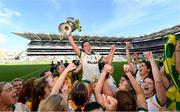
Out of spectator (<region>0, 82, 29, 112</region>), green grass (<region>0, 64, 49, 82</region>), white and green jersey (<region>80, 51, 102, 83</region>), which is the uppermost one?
white and green jersey (<region>80, 51, 102, 83</region>)

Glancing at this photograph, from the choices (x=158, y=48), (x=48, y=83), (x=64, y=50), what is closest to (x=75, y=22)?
(x=48, y=83)

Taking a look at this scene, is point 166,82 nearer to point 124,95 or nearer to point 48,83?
point 124,95

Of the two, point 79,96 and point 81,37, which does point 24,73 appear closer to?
point 79,96

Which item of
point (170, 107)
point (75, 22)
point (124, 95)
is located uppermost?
point (75, 22)

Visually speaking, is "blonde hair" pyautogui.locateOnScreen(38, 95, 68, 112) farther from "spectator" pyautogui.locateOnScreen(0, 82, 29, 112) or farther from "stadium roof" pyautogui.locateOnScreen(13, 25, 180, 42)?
"stadium roof" pyautogui.locateOnScreen(13, 25, 180, 42)

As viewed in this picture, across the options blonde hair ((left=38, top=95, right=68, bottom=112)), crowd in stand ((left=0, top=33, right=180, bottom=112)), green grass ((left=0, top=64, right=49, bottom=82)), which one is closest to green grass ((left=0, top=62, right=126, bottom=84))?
green grass ((left=0, top=64, right=49, bottom=82))

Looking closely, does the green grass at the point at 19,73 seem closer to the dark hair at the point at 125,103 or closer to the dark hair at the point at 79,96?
the dark hair at the point at 79,96

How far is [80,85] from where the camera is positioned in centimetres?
413

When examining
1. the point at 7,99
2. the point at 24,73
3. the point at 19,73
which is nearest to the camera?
the point at 7,99

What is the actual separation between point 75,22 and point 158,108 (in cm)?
759

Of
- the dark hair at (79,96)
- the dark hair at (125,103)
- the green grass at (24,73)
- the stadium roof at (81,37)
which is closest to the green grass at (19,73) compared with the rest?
the green grass at (24,73)

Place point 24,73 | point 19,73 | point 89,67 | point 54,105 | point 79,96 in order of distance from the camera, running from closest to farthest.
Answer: point 54,105
point 79,96
point 89,67
point 24,73
point 19,73

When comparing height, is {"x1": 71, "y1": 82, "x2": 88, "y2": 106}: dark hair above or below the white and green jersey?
below

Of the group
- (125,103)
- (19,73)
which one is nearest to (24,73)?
(19,73)
